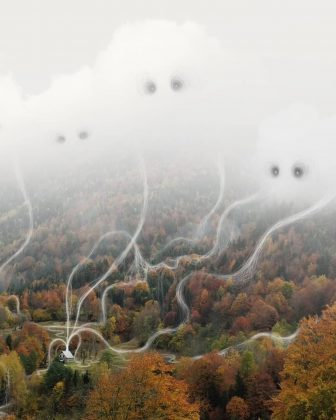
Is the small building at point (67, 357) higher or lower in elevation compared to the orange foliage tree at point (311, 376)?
lower

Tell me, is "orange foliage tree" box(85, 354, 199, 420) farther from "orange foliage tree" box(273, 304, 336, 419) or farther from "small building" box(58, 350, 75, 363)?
"small building" box(58, 350, 75, 363)

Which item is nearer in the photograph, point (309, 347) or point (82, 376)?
point (309, 347)

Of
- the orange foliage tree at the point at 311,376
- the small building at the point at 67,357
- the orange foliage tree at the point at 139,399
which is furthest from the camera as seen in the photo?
the small building at the point at 67,357

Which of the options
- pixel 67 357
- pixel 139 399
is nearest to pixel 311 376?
pixel 139 399

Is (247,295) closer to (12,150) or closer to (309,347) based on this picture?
(12,150)

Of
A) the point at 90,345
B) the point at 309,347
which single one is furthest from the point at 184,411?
the point at 90,345

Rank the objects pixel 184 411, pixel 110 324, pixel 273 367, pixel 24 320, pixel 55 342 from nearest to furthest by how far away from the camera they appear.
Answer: pixel 184 411 → pixel 273 367 → pixel 55 342 → pixel 110 324 → pixel 24 320

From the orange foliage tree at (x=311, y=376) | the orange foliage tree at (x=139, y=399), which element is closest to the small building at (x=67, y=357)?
the orange foliage tree at (x=139, y=399)

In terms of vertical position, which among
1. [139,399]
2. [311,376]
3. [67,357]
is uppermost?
[311,376]

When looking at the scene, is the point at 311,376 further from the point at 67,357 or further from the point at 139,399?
the point at 67,357

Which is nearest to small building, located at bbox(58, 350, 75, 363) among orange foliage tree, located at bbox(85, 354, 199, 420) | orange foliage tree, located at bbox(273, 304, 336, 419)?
orange foliage tree, located at bbox(85, 354, 199, 420)

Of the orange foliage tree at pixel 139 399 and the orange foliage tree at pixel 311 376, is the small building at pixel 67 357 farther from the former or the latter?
the orange foliage tree at pixel 311 376
